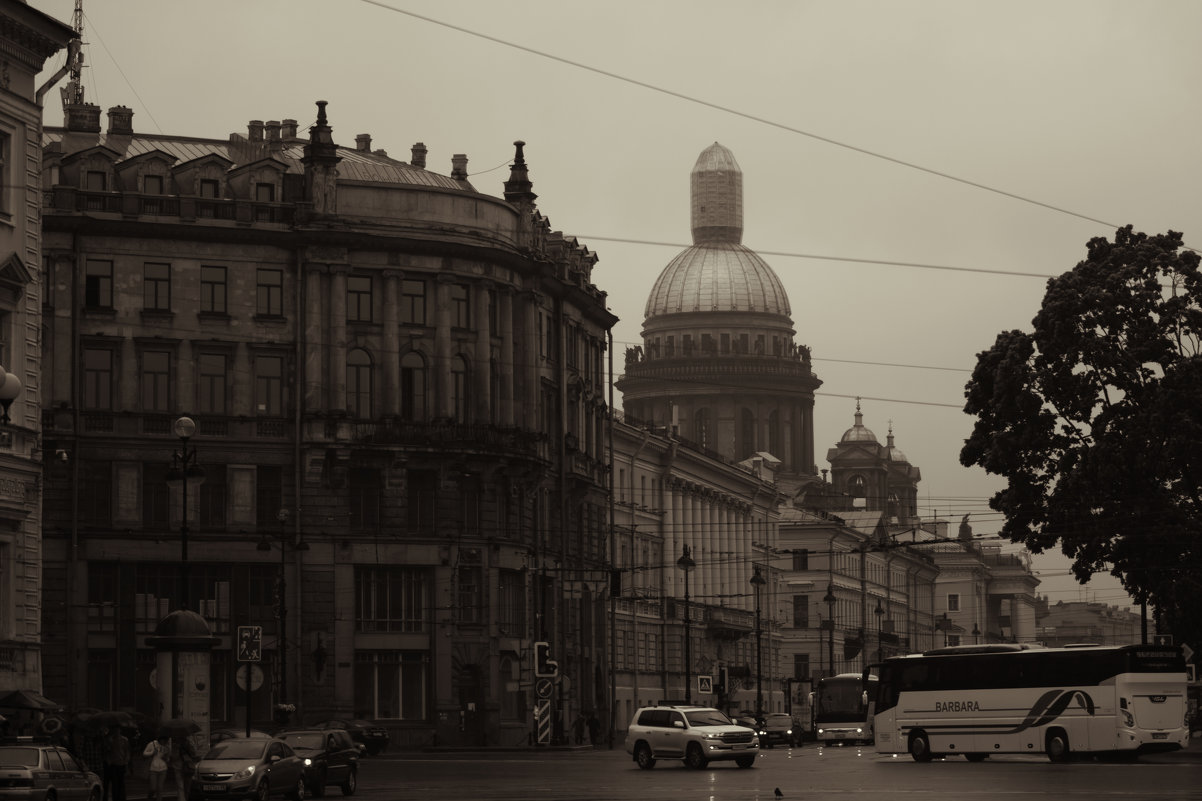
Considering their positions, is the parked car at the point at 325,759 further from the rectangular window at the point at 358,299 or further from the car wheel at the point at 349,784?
the rectangular window at the point at 358,299

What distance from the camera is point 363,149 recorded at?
97.1m

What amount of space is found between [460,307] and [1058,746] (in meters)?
35.5

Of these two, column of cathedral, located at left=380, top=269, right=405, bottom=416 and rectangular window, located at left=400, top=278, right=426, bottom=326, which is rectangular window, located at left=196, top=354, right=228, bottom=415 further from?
rectangular window, located at left=400, top=278, right=426, bottom=326

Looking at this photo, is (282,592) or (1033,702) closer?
(1033,702)

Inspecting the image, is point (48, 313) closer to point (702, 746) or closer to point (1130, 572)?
point (702, 746)

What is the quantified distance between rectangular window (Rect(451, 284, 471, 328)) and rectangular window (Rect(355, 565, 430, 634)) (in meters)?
9.70

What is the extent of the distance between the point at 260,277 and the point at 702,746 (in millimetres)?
32280

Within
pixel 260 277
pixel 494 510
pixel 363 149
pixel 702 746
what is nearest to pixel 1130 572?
pixel 702 746

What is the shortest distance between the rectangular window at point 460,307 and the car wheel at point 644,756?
30.7 metres

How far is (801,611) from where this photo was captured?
16700 centimetres

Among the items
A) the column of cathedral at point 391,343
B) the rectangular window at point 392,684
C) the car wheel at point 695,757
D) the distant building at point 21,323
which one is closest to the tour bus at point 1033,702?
the car wheel at point 695,757

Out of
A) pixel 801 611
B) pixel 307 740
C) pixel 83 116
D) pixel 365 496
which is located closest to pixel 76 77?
pixel 83 116

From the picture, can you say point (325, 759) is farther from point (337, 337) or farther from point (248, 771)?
point (337, 337)

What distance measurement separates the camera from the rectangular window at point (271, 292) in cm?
8431
